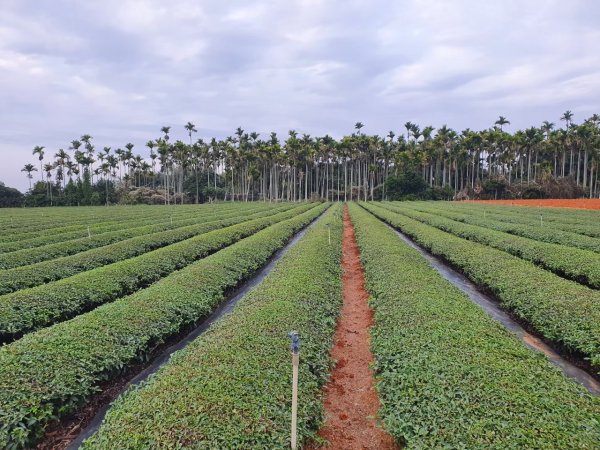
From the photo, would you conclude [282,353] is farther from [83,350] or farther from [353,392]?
[83,350]

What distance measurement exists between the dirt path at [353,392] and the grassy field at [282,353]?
1.05 ft

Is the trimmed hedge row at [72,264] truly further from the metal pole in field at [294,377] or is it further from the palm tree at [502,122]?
the palm tree at [502,122]

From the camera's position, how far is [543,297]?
394 inches

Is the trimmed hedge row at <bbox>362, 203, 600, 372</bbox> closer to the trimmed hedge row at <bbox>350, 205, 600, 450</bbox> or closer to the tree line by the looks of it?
the trimmed hedge row at <bbox>350, 205, 600, 450</bbox>

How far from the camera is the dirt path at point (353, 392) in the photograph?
584 cm

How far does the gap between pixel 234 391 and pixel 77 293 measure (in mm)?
7385

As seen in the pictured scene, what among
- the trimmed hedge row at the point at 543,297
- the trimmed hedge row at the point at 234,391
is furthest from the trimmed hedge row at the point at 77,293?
the trimmed hedge row at the point at 543,297

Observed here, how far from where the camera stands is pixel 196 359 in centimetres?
686

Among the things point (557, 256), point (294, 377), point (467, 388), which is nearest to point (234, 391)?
point (294, 377)

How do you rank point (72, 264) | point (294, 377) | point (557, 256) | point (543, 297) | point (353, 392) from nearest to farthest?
point (294, 377) → point (353, 392) → point (543, 297) → point (557, 256) → point (72, 264)

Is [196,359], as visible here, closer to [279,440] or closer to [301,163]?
[279,440]

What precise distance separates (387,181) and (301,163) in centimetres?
2422


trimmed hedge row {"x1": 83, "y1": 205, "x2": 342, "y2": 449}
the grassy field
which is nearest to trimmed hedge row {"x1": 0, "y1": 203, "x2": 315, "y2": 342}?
the grassy field

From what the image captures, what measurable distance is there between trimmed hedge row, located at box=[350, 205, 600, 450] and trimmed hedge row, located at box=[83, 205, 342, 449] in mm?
1350
